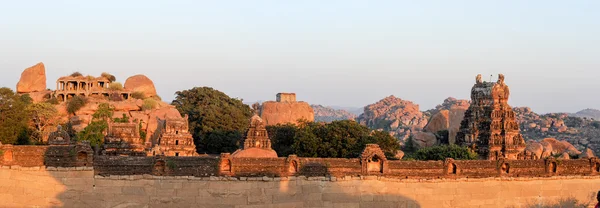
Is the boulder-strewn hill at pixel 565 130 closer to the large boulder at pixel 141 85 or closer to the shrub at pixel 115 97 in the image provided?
the large boulder at pixel 141 85

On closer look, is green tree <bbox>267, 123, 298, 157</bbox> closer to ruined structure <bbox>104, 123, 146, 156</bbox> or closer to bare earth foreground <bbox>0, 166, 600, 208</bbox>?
ruined structure <bbox>104, 123, 146, 156</bbox>

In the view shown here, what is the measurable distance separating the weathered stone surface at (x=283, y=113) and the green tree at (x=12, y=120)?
74.1 feet

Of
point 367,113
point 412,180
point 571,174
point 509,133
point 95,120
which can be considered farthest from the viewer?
point 367,113

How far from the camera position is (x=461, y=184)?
29.8 meters

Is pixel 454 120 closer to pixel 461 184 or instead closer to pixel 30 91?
pixel 461 184

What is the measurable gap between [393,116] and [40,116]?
389 feet

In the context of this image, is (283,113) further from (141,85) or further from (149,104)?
(141,85)

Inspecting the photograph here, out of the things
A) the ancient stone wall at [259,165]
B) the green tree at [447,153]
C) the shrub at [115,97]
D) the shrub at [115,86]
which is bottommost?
the ancient stone wall at [259,165]

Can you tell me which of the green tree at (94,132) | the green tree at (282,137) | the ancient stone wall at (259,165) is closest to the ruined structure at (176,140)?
the green tree at (94,132)

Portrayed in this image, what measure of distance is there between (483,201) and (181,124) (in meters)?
21.8

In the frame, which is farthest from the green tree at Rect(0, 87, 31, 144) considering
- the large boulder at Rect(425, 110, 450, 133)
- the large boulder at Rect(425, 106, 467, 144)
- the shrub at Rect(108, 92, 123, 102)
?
the large boulder at Rect(425, 110, 450, 133)

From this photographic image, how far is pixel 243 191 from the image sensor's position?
1070 inches

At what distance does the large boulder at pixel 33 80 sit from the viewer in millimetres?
66562

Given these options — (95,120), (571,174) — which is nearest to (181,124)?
(95,120)
